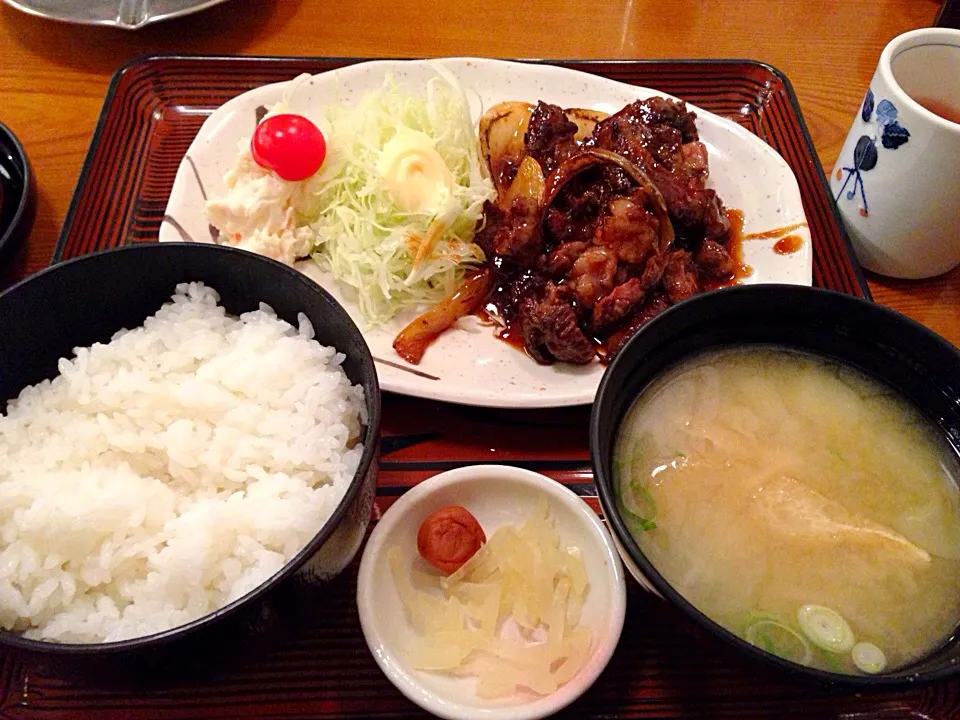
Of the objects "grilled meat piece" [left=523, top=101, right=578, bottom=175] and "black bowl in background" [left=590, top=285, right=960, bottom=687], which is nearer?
"black bowl in background" [left=590, top=285, right=960, bottom=687]

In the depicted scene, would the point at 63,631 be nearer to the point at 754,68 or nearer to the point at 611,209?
the point at 611,209

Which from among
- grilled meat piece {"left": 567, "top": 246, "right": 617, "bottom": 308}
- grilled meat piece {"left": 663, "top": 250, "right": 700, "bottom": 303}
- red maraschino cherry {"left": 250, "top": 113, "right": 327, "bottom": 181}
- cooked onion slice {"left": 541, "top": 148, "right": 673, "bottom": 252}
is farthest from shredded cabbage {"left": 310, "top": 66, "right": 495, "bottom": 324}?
grilled meat piece {"left": 663, "top": 250, "right": 700, "bottom": 303}

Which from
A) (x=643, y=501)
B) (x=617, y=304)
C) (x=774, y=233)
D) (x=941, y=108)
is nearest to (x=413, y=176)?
(x=617, y=304)

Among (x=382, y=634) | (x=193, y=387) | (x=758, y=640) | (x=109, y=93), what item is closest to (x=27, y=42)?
(x=109, y=93)

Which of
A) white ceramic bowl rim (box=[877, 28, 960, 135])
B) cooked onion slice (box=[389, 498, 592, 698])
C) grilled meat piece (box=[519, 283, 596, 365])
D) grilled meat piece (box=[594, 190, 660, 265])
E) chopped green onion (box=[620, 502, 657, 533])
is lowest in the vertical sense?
cooked onion slice (box=[389, 498, 592, 698])

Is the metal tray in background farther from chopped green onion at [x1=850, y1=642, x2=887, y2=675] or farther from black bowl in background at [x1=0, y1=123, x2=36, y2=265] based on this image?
chopped green onion at [x1=850, y1=642, x2=887, y2=675]

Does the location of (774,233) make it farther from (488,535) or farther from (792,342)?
(488,535)
